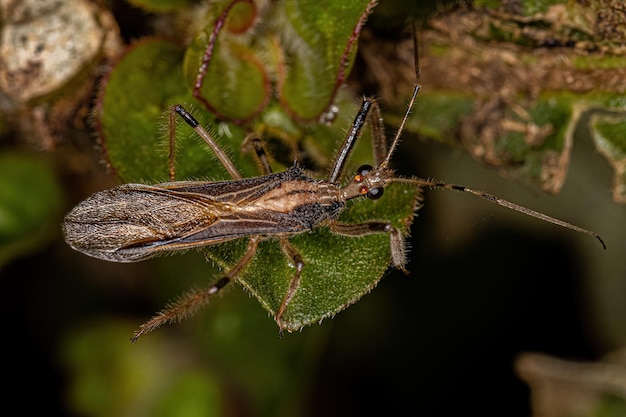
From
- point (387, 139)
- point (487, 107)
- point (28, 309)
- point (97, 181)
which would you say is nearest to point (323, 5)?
point (387, 139)

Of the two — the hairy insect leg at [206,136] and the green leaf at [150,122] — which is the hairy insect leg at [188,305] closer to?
the hairy insect leg at [206,136]

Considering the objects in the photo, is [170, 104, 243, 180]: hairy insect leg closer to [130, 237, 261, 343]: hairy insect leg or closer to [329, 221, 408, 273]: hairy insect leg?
[130, 237, 261, 343]: hairy insect leg

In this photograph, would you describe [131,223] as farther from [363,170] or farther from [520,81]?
[520,81]

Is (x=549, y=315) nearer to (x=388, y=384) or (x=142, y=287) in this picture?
(x=388, y=384)

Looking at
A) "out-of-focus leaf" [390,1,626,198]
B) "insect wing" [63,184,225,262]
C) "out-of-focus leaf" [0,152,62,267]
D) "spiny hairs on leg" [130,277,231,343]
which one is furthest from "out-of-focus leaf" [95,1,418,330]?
"out-of-focus leaf" [0,152,62,267]

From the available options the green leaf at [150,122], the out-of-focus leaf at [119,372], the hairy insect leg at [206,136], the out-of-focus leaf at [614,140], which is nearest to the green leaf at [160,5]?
the green leaf at [150,122]

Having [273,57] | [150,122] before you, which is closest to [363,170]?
[273,57]
